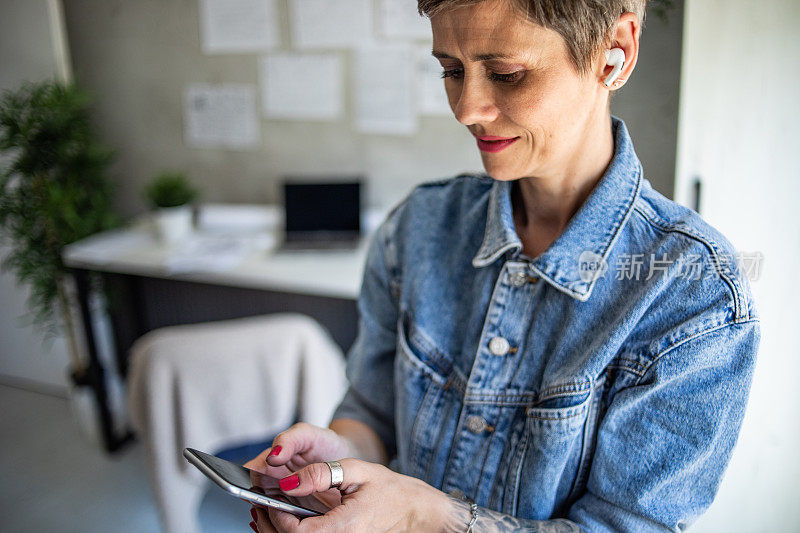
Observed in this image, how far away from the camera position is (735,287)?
539 mm

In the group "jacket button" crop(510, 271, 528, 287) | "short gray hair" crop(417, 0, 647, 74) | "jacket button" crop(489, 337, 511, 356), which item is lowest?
"jacket button" crop(489, 337, 511, 356)

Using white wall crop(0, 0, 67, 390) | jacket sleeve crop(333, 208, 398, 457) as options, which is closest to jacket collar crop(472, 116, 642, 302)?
jacket sleeve crop(333, 208, 398, 457)

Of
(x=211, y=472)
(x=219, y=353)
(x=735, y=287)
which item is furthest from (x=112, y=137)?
(x=735, y=287)

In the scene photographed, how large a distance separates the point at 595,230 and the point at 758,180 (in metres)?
0.21

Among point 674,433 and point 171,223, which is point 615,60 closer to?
point 674,433

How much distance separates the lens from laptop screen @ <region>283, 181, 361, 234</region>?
6.48 ft

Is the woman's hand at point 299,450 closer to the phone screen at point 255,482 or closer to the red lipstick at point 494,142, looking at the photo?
the phone screen at point 255,482

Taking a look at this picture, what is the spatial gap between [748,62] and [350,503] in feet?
2.07

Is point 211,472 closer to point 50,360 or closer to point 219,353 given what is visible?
point 219,353

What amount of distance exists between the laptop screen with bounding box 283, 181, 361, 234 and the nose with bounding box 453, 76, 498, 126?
1406 millimetres

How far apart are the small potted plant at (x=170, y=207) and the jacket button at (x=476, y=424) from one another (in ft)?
5.36

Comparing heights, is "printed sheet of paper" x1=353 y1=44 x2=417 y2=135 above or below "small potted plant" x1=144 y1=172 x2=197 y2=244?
above

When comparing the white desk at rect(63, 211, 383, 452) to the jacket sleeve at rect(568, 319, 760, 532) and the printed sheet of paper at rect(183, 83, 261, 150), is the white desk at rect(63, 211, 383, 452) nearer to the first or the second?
the printed sheet of paper at rect(183, 83, 261, 150)

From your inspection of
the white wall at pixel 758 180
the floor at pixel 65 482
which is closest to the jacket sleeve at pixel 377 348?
the white wall at pixel 758 180
